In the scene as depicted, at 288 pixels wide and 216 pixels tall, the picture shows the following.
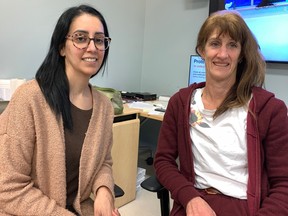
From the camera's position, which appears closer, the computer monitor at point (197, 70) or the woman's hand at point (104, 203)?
the woman's hand at point (104, 203)

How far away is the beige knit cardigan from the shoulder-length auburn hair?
24.6 inches

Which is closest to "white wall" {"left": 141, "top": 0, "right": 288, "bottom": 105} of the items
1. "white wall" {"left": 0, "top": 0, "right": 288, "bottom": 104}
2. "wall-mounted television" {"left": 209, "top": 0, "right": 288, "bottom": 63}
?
"white wall" {"left": 0, "top": 0, "right": 288, "bottom": 104}

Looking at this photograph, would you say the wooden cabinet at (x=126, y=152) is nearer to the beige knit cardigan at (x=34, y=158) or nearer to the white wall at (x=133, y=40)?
the white wall at (x=133, y=40)

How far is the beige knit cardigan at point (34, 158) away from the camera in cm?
102

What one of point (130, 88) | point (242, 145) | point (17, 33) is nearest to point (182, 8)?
point (130, 88)

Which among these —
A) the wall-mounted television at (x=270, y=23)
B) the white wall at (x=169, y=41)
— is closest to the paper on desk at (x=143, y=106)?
the white wall at (x=169, y=41)

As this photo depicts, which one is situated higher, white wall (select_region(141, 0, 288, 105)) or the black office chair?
white wall (select_region(141, 0, 288, 105))

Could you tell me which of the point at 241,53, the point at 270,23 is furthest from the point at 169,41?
the point at 241,53

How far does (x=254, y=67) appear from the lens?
1237mm

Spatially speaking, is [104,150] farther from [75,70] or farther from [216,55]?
[216,55]

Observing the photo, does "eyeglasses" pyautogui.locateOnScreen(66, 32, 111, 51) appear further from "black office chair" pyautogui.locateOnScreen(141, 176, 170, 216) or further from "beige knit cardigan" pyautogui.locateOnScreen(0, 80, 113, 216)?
"black office chair" pyautogui.locateOnScreen(141, 176, 170, 216)

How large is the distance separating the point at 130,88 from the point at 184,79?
0.65 metres

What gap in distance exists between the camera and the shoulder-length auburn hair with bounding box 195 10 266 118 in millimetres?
1195

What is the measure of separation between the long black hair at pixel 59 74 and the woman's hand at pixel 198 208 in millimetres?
567
